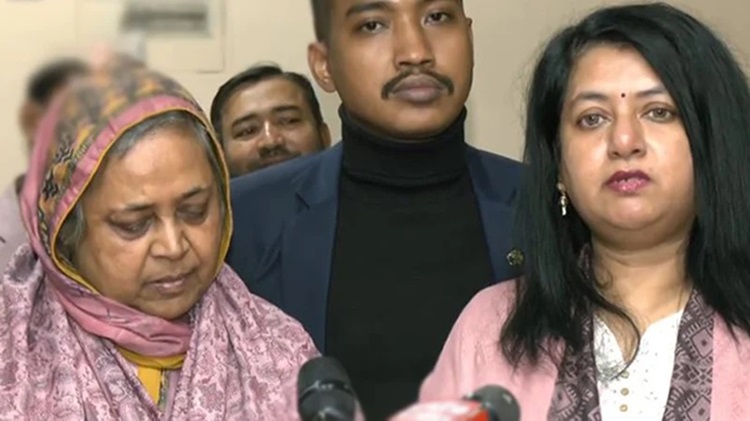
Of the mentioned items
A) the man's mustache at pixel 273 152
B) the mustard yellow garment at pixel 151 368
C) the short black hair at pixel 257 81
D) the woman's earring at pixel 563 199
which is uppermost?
the woman's earring at pixel 563 199

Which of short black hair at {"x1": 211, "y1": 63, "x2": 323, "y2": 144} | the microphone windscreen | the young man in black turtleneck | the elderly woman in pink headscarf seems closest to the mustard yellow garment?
the elderly woman in pink headscarf

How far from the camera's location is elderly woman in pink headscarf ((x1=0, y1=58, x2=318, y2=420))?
134 centimetres

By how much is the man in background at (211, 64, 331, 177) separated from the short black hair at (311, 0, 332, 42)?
1.89 feet

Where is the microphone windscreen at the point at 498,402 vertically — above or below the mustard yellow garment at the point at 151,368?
above

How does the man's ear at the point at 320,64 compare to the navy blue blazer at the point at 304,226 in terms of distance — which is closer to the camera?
the navy blue blazer at the point at 304,226

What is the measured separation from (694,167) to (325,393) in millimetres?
733

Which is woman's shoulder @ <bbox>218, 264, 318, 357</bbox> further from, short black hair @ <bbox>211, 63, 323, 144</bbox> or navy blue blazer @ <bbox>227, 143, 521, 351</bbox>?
short black hair @ <bbox>211, 63, 323, 144</bbox>

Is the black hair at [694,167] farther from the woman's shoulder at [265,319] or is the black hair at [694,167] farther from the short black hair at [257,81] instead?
the short black hair at [257,81]

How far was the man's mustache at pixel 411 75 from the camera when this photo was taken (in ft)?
5.54

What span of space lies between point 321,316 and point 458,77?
0.41 metres

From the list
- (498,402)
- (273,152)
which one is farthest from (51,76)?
(273,152)

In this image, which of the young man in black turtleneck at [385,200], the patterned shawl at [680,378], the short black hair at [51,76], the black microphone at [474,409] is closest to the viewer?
the black microphone at [474,409]

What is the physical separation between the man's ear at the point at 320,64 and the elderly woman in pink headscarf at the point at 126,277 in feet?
1.54

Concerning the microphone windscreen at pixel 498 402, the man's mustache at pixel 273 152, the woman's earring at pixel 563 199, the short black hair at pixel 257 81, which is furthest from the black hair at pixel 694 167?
the man's mustache at pixel 273 152
